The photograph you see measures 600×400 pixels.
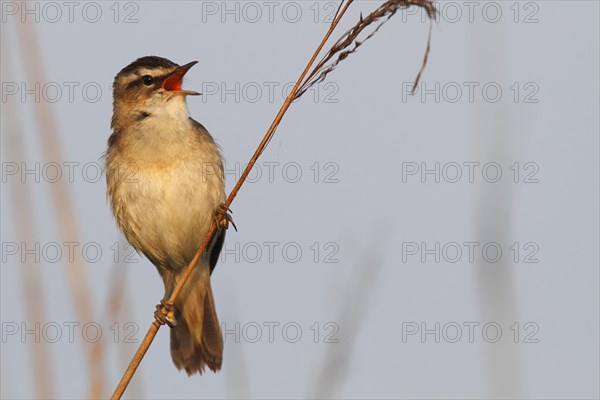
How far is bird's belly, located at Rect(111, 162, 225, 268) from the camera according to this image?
185 inches

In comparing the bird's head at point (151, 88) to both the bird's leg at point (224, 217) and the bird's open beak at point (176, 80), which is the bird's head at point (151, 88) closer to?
the bird's open beak at point (176, 80)

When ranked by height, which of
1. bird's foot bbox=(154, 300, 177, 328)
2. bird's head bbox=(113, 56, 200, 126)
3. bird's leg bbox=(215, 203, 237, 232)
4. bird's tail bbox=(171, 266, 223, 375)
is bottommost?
bird's tail bbox=(171, 266, 223, 375)

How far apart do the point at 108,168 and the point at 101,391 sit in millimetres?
2443

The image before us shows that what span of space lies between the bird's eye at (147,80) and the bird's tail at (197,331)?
4.02 feet

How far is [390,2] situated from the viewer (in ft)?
8.63

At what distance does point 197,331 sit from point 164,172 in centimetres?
108

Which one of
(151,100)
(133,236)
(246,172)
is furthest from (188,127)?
(246,172)

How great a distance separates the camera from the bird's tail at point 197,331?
5.18 meters

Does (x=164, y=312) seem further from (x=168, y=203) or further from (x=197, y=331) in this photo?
(x=197, y=331)

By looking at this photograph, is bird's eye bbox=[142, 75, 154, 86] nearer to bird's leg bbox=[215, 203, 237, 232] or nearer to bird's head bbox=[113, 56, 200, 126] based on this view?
bird's head bbox=[113, 56, 200, 126]

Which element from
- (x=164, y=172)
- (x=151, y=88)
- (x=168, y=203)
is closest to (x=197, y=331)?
(x=168, y=203)

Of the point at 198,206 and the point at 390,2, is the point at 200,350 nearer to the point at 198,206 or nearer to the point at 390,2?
the point at 198,206

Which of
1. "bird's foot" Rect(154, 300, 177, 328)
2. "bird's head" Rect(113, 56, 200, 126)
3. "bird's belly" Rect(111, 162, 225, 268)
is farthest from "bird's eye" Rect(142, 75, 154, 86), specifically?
"bird's foot" Rect(154, 300, 177, 328)

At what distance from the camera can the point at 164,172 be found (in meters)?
4.70
